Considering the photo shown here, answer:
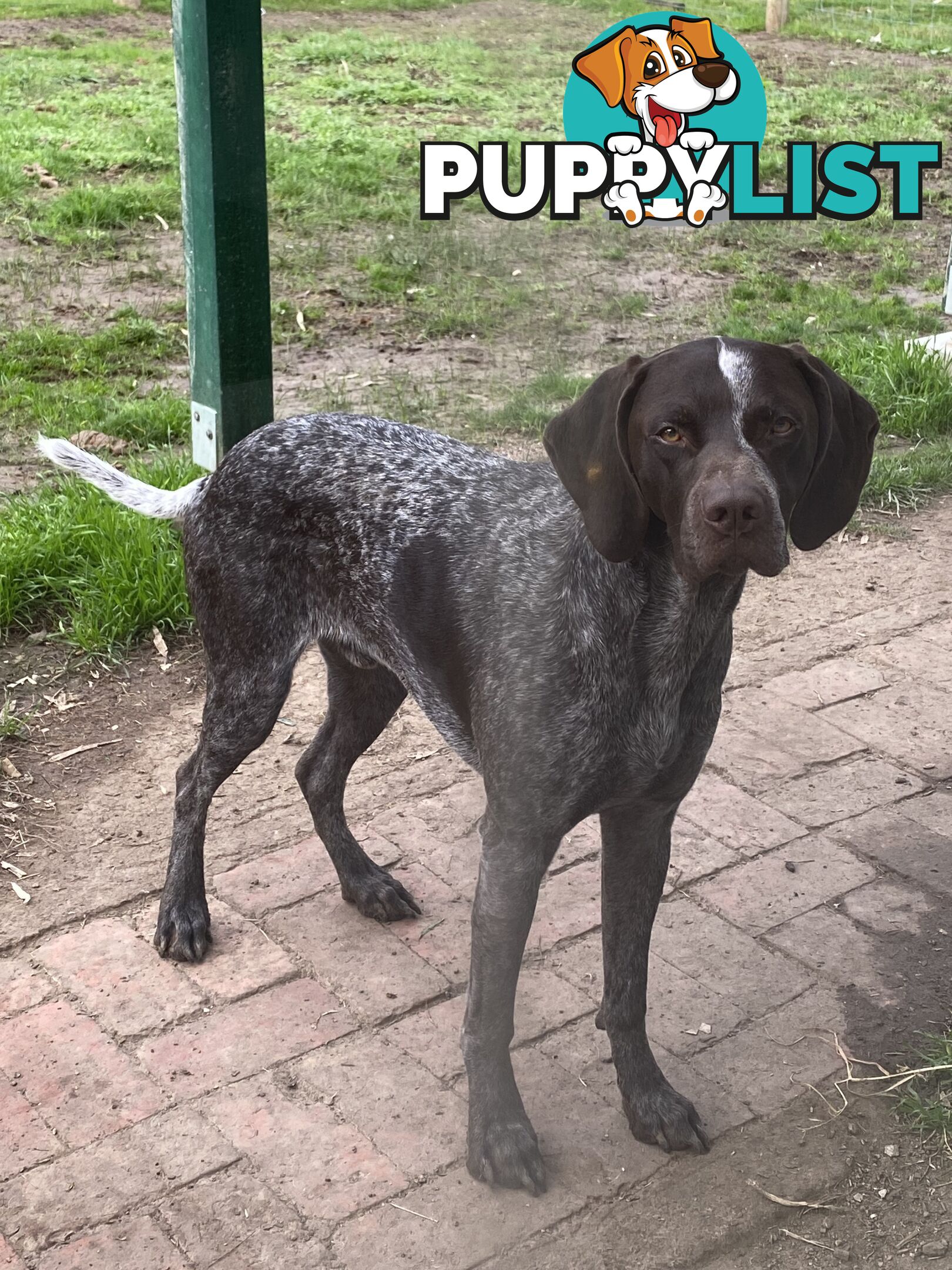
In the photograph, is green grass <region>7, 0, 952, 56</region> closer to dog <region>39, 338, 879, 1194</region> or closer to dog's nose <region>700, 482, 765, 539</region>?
dog <region>39, 338, 879, 1194</region>

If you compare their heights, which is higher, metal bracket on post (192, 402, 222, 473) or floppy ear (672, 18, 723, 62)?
floppy ear (672, 18, 723, 62)

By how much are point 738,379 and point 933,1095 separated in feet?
5.56

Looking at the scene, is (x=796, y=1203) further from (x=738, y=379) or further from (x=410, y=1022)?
(x=738, y=379)

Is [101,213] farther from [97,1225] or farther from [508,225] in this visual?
[97,1225]

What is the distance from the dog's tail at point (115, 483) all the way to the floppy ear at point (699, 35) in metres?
2.36

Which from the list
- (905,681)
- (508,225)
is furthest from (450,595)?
(508,225)

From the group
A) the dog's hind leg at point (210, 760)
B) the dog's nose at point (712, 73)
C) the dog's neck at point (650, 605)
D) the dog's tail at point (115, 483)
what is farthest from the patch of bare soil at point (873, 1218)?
the dog's nose at point (712, 73)

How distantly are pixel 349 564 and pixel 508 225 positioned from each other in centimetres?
263

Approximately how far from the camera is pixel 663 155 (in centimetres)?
497

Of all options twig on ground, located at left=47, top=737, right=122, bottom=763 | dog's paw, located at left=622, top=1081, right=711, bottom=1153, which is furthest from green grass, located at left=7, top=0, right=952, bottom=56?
dog's paw, located at left=622, top=1081, right=711, bottom=1153

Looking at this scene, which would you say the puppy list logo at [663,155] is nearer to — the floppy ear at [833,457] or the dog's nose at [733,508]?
the floppy ear at [833,457]

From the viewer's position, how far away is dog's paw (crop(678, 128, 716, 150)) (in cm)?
491

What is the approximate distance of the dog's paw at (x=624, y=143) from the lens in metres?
4.93

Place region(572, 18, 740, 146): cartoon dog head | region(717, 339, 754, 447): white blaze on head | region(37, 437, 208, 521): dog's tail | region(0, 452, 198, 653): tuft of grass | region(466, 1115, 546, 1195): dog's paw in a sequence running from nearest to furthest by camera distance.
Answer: region(717, 339, 754, 447): white blaze on head < region(466, 1115, 546, 1195): dog's paw < region(37, 437, 208, 521): dog's tail < region(572, 18, 740, 146): cartoon dog head < region(0, 452, 198, 653): tuft of grass
